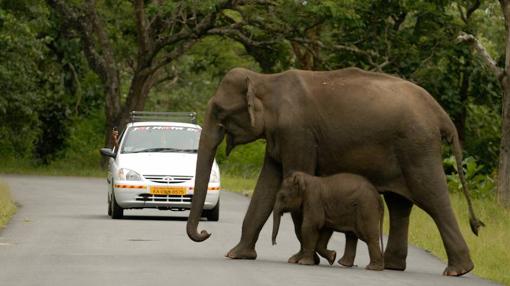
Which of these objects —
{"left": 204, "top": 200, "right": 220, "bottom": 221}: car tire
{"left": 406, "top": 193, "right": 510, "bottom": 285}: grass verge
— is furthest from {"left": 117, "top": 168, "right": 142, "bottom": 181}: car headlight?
{"left": 406, "top": 193, "right": 510, "bottom": 285}: grass verge

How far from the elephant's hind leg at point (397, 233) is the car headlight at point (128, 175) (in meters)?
8.43

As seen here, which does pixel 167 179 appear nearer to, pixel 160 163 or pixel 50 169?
pixel 160 163

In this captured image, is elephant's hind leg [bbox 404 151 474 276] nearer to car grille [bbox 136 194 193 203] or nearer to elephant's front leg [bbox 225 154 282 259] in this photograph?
elephant's front leg [bbox 225 154 282 259]

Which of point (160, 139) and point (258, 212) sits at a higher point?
point (258, 212)

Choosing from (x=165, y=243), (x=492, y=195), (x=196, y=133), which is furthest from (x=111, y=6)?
(x=165, y=243)

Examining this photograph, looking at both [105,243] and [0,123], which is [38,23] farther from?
[105,243]

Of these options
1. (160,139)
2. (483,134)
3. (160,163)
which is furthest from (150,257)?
→ (483,134)

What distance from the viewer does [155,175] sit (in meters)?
25.1

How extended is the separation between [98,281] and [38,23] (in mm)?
35279

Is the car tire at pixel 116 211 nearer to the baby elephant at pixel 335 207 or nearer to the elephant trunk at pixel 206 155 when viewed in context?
the elephant trunk at pixel 206 155

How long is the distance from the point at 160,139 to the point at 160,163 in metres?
1.03

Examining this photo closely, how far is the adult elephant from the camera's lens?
16594 mm

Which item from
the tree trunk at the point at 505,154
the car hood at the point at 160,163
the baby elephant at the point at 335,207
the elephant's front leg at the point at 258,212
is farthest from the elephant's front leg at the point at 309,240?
the tree trunk at the point at 505,154

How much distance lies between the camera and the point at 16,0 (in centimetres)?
4747
